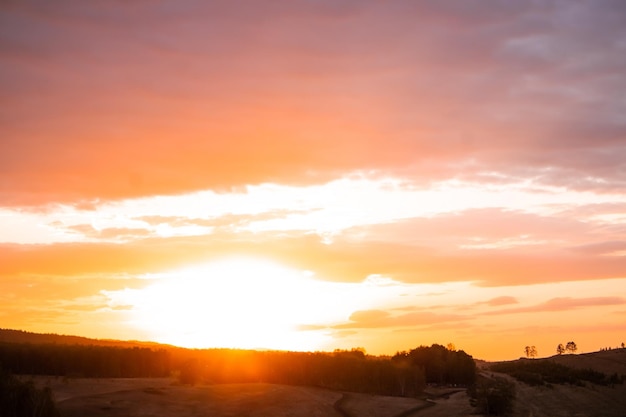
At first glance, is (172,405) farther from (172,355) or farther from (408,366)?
(408,366)

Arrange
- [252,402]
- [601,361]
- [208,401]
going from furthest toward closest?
1. [601,361]
2. [252,402]
3. [208,401]

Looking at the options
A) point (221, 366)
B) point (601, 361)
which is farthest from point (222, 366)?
point (601, 361)

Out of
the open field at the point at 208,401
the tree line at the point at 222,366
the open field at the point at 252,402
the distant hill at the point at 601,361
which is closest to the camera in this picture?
the open field at the point at 208,401

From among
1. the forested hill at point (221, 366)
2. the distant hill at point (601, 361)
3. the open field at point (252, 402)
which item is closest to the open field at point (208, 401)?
the open field at point (252, 402)

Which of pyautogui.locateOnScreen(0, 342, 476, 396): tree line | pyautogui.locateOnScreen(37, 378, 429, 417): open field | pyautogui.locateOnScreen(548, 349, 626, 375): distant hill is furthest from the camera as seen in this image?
pyautogui.locateOnScreen(548, 349, 626, 375): distant hill

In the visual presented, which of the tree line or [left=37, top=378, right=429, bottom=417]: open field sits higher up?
the tree line

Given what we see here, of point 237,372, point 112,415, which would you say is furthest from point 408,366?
point 112,415

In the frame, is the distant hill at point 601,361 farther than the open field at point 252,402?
Yes

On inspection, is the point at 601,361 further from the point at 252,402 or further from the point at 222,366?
the point at 252,402

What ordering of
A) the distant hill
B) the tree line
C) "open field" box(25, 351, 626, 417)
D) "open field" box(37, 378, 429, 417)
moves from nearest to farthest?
1. "open field" box(37, 378, 429, 417)
2. "open field" box(25, 351, 626, 417)
3. the tree line
4. the distant hill

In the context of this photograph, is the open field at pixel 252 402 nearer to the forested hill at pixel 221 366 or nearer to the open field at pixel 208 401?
the open field at pixel 208 401

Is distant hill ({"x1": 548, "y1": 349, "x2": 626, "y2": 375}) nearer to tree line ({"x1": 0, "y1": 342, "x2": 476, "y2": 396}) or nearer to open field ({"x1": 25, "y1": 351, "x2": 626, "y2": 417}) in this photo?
open field ({"x1": 25, "y1": 351, "x2": 626, "y2": 417})

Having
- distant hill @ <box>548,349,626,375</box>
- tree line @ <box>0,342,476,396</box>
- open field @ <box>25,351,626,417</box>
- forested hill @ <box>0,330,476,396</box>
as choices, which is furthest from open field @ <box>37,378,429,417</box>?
distant hill @ <box>548,349,626,375</box>

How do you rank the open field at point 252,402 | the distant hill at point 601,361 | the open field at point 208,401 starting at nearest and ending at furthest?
the open field at point 208,401 < the open field at point 252,402 < the distant hill at point 601,361
